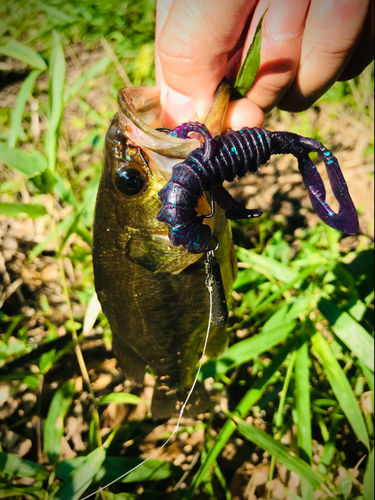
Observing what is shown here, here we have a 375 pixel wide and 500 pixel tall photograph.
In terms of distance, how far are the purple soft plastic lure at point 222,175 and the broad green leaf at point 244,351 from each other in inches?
36.2

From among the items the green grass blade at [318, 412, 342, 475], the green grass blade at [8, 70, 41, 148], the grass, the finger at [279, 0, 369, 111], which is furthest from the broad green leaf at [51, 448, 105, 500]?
the finger at [279, 0, 369, 111]

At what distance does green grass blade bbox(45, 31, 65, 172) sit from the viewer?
5.13 ft

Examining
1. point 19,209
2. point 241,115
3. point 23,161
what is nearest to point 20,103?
point 23,161

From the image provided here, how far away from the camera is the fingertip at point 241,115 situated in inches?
50.8

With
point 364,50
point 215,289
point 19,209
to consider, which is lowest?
point 215,289

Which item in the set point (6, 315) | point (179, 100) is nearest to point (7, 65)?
point (6, 315)

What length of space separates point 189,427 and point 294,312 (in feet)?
3.85

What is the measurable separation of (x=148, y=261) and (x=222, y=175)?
583 millimetres

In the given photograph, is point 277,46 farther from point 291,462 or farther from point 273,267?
point 291,462

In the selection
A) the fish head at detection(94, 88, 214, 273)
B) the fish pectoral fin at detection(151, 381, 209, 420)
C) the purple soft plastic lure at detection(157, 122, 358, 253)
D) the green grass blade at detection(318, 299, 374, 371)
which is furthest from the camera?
the fish pectoral fin at detection(151, 381, 209, 420)

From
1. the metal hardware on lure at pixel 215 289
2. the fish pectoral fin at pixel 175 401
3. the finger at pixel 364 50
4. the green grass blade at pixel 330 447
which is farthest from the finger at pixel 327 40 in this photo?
the green grass blade at pixel 330 447

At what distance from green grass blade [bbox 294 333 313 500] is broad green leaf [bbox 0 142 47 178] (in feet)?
6.27

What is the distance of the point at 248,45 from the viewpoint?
4.40 feet

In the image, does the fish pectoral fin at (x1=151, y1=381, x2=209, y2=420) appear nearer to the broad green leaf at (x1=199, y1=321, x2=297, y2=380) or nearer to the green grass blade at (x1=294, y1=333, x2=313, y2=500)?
the broad green leaf at (x1=199, y1=321, x2=297, y2=380)
